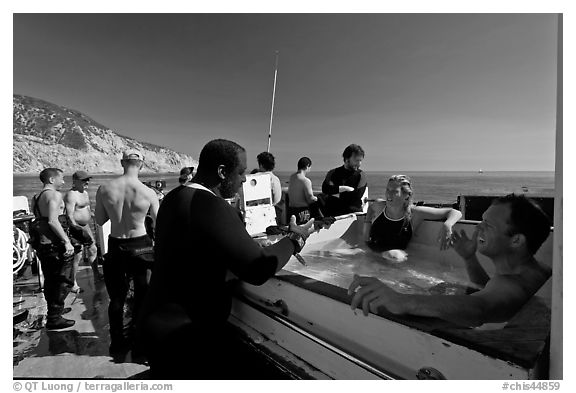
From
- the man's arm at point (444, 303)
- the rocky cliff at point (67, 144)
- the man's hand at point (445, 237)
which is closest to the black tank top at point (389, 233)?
the man's hand at point (445, 237)

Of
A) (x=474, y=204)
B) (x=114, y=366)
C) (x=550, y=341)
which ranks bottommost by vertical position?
(x=114, y=366)

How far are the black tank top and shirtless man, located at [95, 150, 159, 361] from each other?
92.6 inches

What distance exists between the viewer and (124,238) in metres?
2.66

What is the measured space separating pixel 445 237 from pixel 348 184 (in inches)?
66.1

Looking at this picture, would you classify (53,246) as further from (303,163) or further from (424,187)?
(424,187)

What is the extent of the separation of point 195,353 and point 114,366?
1.56 m

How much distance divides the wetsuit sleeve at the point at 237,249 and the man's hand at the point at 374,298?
0.36 m

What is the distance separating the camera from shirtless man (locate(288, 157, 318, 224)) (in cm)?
492

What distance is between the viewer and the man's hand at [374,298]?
1.17 meters

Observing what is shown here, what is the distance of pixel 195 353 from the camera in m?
1.34

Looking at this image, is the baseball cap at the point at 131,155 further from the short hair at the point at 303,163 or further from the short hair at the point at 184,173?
the short hair at the point at 303,163

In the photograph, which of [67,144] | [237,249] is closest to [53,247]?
[237,249]
